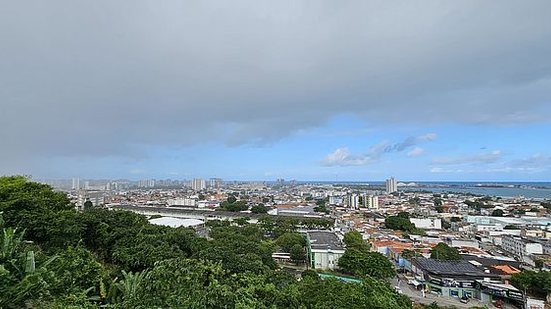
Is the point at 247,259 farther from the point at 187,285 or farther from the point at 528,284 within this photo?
the point at 528,284

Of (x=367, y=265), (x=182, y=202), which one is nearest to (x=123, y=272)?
(x=367, y=265)

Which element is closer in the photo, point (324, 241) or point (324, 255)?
point (324, 255)

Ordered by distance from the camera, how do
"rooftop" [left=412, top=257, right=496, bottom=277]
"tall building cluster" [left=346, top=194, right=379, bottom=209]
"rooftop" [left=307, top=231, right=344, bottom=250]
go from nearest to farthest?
"rooftop" [left=412, top=257, right=496, bottom=277]
"rooftop" [left=307, top=231, right=344, bottom=250]
"tall building cluster" [left=346, top=194, right=379, bottom=209]

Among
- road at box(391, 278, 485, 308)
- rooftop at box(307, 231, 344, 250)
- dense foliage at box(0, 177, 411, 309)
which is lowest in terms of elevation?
road at box(391, 278, 485, 308)

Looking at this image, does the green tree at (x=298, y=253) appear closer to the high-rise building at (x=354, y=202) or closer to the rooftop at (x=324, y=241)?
the rooftop at (x=324, y=241)

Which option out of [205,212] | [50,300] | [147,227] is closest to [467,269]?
[147,227]

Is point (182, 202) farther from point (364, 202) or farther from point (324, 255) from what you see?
point (324, 255)

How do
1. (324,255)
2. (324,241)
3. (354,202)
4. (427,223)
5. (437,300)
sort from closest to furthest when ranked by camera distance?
(437,300)
(324,255)
(324,241)
(427,223)
(354,202)

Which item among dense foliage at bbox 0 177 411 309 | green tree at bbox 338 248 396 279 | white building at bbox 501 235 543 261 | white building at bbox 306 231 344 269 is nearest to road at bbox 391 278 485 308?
green tree at bbox 338 248 396 279

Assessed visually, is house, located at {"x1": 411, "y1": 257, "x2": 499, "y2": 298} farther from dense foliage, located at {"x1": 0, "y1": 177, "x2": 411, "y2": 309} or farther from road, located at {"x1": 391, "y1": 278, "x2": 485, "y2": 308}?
dense foliage, located at {"x1": 0, "y1": 177, "x2": 411, "y2": 309}
